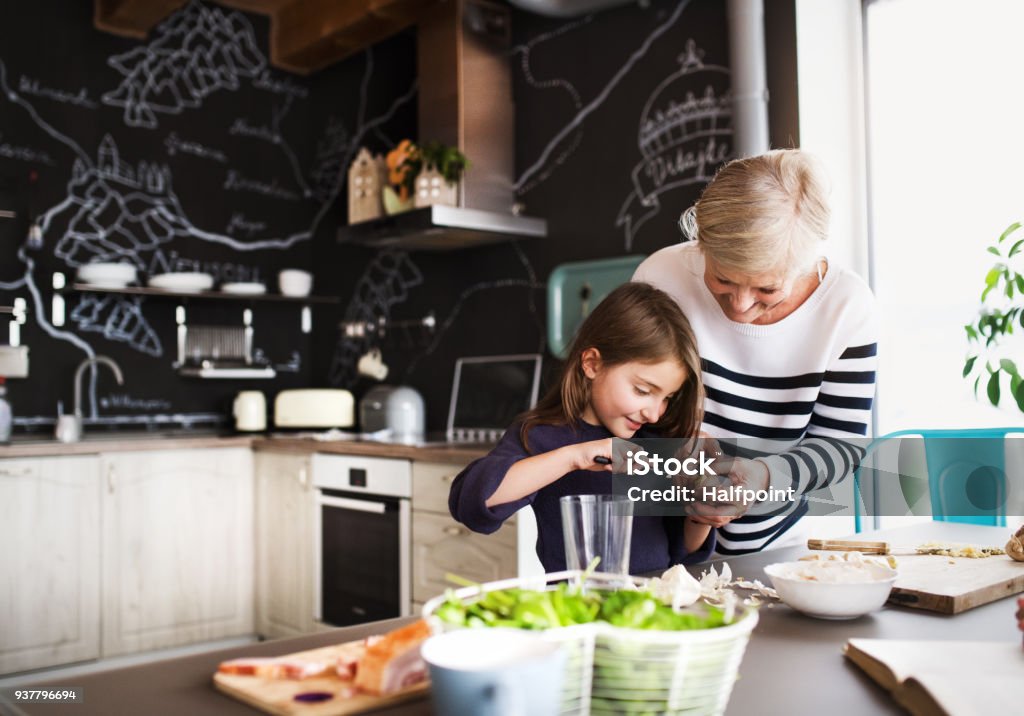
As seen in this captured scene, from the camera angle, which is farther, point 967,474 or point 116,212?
point 116,212

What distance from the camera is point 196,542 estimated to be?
3.55 meters

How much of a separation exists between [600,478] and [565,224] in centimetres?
197

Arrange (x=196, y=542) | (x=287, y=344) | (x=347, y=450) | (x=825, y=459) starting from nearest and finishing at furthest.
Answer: (x=825, y=459)
(x=347, y=450)
(x=196, y=542)
(x=287, y=344)

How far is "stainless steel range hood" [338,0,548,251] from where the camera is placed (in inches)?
133

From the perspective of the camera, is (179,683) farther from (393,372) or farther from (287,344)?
(287,344)

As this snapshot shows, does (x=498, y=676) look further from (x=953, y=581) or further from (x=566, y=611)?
(x=953, y=581)

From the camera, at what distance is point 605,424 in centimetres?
155

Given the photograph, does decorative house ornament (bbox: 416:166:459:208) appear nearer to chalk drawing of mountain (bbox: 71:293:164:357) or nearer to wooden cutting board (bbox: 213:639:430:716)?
chalk drawing of mountain (bbox: 71:293:164:357)

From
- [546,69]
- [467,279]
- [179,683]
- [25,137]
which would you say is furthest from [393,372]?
[179,683]

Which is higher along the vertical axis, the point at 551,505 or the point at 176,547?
the point at 551,505

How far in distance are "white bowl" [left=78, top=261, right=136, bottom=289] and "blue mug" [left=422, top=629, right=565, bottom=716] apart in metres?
3.55

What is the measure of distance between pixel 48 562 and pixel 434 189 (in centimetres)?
188

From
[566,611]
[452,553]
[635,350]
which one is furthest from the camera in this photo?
[452,553]

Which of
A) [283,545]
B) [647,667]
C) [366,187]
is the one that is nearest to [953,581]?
[647,667]
